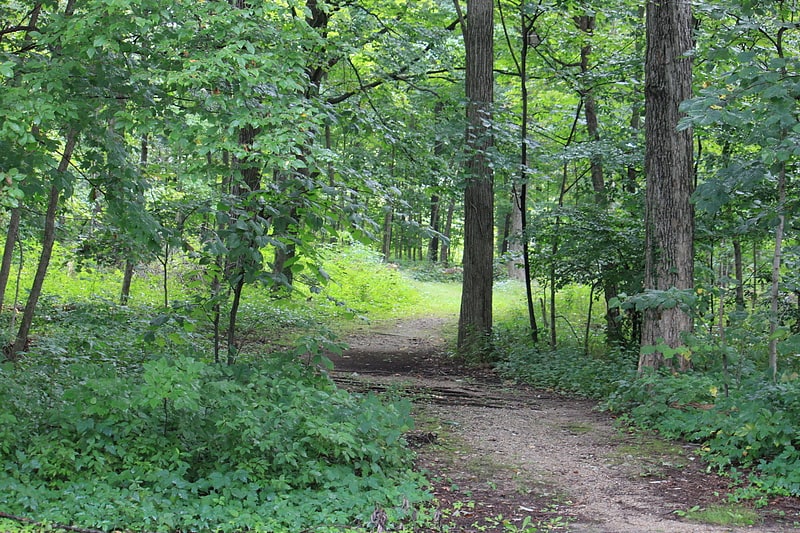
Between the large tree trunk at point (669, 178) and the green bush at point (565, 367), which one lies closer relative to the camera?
the large tree trunk at point (669, 178)

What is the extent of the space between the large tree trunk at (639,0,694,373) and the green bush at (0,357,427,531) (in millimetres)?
3544

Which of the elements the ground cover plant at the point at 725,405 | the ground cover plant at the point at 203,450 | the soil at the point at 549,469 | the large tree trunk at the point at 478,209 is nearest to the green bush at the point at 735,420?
the ground cover plant at the point at 725,405

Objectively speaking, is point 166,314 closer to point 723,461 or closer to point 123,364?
point 123,364

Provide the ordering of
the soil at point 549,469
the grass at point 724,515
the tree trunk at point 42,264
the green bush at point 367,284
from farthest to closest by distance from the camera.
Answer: the green bush at point 367,284 → the tree trunk at point 42,264 → the soil at point 549,469 → the grass at point 724,515

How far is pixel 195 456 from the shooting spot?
4.77 meters

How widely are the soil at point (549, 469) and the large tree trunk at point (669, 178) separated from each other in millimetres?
1173

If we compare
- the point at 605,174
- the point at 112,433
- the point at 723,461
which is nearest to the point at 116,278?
the point at 605,174

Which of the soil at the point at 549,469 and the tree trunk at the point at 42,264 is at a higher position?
the tree trunk at the point at 42,264

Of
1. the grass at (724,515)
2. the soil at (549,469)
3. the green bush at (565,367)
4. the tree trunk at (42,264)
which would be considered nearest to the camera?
the grass at (724,515)

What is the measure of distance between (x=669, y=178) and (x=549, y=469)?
3679mm

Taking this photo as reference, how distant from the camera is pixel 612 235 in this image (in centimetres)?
988

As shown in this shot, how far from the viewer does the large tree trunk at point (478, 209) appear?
11859mm

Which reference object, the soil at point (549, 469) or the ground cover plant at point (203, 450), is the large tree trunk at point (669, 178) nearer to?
the soil at point (549, 469)

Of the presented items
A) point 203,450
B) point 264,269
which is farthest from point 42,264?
point 203,450
